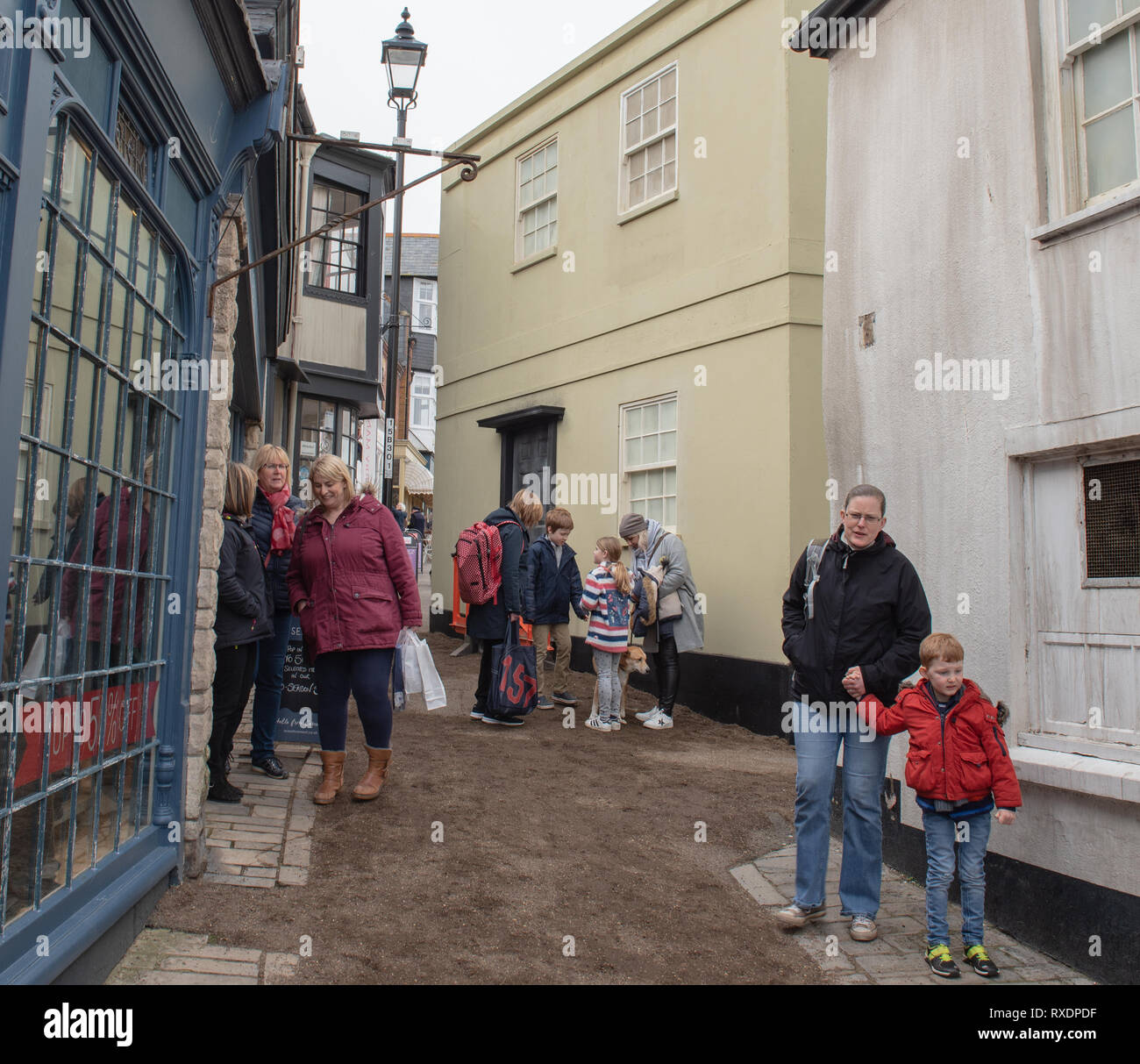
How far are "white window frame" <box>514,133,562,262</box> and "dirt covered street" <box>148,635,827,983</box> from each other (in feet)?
23.1

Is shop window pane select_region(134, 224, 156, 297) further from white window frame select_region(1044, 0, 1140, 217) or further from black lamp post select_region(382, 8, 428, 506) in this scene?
black lamp post select_region(382, 8, 428, 506)

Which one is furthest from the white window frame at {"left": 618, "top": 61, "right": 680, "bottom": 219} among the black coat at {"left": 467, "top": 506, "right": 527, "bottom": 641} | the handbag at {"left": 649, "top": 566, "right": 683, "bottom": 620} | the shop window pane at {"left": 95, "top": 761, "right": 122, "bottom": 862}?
the shop window pane at {"left": 95, "top": 761, "right": 122, "bottom": 862}

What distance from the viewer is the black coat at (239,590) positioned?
548cm

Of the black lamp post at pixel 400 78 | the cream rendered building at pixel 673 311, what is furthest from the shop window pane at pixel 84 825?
the black lamp post at pixel 400 78

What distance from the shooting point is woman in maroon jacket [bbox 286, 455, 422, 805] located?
19.1 ft

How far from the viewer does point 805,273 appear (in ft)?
30.5

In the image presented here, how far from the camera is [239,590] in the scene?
5500mm

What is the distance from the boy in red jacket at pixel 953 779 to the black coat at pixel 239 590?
3.30 m

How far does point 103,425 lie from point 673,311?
768cm
